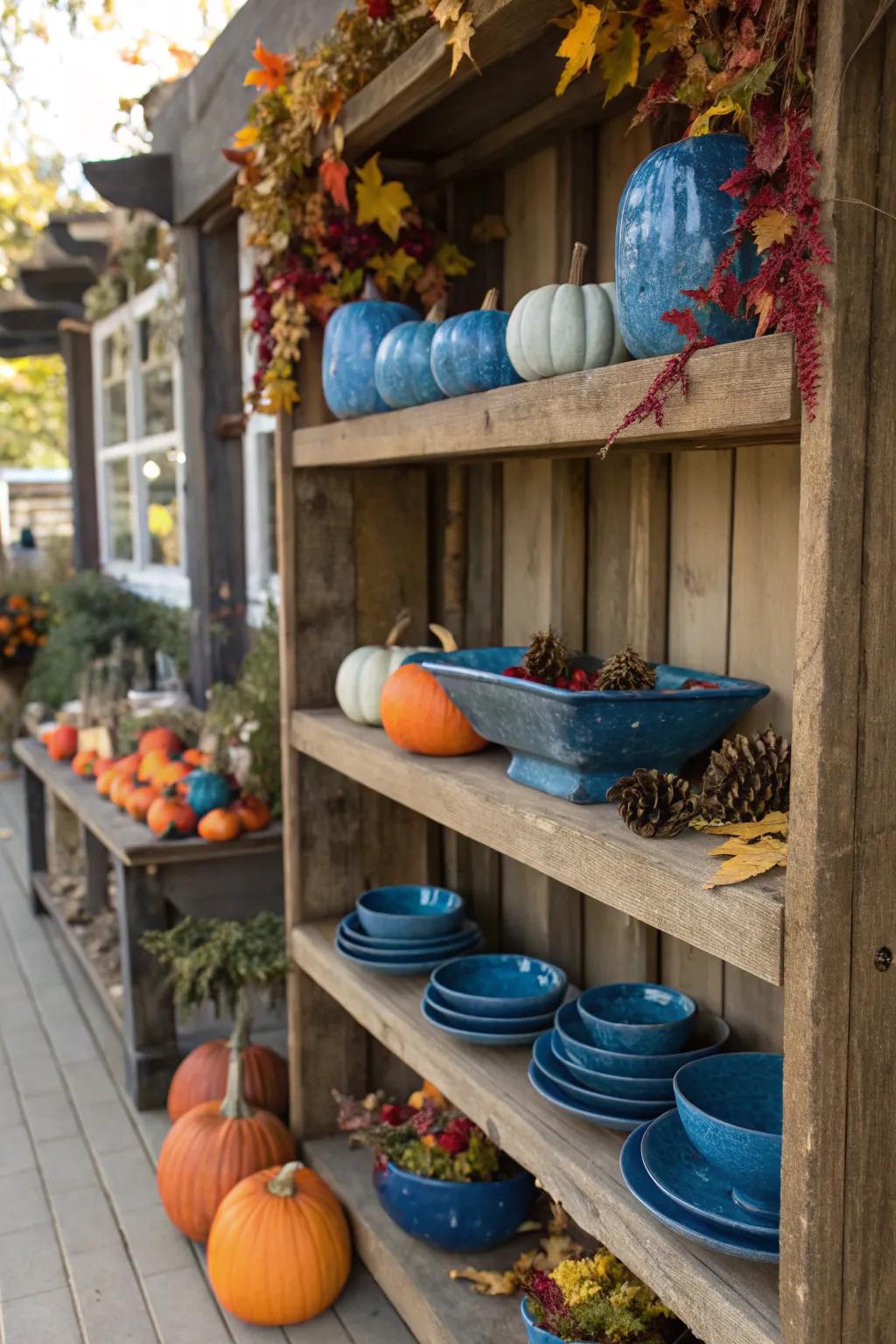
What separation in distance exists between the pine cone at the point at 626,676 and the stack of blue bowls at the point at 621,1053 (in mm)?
505

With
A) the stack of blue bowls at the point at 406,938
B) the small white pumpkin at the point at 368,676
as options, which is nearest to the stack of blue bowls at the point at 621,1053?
the stack of blue bowls at the point at 406,938

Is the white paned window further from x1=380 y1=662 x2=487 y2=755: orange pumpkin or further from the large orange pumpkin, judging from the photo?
the large orange pumpkin

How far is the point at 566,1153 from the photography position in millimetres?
1598

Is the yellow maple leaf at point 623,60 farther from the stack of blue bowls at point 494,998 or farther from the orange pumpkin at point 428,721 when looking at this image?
the stack of blue bowls at point 494,998

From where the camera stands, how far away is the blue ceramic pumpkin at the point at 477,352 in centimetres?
172

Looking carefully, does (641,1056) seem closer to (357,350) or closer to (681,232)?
(681,232)

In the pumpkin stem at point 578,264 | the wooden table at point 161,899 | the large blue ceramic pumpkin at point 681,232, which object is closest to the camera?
the large blue ceramic pumpkin at point 681,232

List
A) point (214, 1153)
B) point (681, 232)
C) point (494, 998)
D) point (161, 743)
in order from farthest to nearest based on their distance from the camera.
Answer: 1. point (161, 743)
2. point (214, 1153)
3. point (494, 998)
4. point (681, 232)

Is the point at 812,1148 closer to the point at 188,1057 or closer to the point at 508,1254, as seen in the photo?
the point at 508,1254

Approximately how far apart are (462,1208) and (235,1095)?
2.14 ft

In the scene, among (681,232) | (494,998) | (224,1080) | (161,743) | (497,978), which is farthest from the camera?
(161,743)

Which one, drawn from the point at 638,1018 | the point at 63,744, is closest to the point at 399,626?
the point at 638,1018

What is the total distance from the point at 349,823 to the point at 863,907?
160cm

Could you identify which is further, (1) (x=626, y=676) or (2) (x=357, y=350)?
(2) (x=357, y=350)
